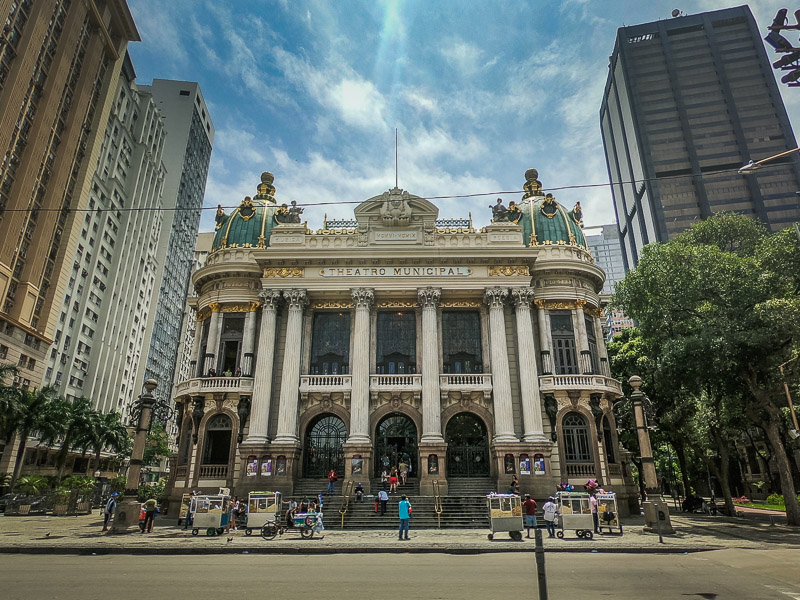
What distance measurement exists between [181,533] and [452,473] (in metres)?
16.2

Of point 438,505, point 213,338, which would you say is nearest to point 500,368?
point 438,505

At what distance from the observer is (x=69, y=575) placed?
38.1 feet

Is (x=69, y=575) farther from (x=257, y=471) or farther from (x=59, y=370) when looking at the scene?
(x=59, y=370)

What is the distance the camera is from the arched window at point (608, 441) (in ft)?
109

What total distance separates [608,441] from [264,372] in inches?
907

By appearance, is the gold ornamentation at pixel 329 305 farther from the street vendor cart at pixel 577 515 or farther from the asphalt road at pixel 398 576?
the asphalt road at pixel 398 576

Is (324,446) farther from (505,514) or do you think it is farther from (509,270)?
(509,270)

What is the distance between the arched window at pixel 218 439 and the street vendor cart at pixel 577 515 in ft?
69.5

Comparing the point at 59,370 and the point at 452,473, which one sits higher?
the point at 59,370

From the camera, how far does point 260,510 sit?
21.5 metres

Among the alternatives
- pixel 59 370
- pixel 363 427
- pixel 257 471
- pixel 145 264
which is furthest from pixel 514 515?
pixel 145 264

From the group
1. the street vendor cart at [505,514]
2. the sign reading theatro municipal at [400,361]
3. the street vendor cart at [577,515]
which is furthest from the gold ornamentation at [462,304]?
Result: the street vendor cart at [505,514]

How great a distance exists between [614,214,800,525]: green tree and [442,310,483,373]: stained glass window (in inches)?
411

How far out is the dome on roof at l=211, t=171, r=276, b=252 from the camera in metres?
38.0
